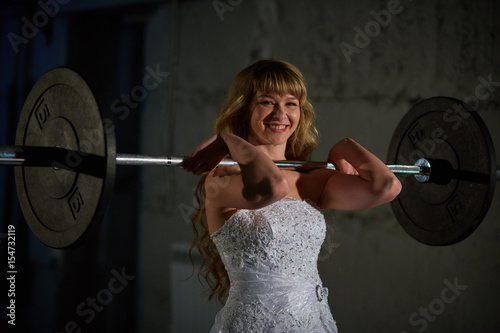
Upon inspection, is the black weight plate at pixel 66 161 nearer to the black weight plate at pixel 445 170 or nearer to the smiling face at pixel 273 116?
the smiling face at pixel 273 116

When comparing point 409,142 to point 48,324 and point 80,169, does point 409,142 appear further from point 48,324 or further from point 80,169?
point 48,324

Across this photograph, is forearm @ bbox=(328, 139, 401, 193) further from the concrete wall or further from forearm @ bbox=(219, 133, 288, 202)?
the concrete wall

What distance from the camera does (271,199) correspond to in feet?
4.99

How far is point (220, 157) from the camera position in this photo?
158 cm

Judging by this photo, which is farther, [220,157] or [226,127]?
[226,127]

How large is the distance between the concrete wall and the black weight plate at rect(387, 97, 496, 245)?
1.47m

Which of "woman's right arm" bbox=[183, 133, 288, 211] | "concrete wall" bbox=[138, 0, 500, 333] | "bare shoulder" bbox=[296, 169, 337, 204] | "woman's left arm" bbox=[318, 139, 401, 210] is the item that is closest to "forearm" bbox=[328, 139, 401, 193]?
"woman's left arm" bbox=[318, 139, 401, 210]

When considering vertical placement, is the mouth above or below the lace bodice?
above

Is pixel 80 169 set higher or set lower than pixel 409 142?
lower

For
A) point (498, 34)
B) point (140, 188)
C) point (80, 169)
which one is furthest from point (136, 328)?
point (498, 34)

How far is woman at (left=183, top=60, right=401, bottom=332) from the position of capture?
61.4 inches

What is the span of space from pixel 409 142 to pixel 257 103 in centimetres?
81

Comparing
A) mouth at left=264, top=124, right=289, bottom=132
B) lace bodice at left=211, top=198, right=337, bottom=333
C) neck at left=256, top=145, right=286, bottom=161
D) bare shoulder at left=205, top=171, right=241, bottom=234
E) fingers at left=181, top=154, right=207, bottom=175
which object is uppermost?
mouth at left=264, top=124, right=289, bottom=132

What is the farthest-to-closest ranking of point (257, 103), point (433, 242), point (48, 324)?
point (48, 324), point (433, 242), point (257, 103)
